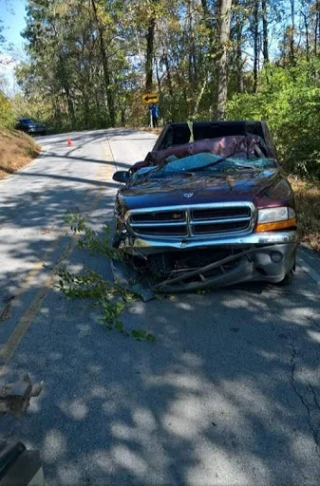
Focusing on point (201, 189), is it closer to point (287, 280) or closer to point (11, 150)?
point (287, 280)

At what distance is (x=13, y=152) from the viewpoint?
66.1 ft

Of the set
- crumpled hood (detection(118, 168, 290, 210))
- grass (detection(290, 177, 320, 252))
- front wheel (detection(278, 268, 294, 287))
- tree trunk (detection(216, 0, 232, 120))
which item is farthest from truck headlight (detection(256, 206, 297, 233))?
tree trunk (detection(216, 0, 232, 120))

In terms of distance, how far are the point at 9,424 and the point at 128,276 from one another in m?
2.04

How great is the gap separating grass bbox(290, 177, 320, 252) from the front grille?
232cm

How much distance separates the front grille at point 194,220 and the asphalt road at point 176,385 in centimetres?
74

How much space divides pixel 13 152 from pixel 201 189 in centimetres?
1758

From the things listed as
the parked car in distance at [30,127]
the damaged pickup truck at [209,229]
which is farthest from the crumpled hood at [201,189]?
the parked car in distance at [30,127]

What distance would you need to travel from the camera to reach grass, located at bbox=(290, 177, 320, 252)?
639cm

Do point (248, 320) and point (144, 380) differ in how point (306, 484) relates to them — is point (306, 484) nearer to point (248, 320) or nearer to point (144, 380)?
point (144, 380)

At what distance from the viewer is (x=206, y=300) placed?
4527 millimetres

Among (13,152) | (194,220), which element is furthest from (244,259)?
(13,152)

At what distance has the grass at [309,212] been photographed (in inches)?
251

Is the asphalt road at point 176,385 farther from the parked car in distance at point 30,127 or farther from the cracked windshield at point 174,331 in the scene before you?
the parked car in distance at point 30,127

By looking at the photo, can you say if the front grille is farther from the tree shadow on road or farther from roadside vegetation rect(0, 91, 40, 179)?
roadside vegetation rect(0, 91, 40, 179)
